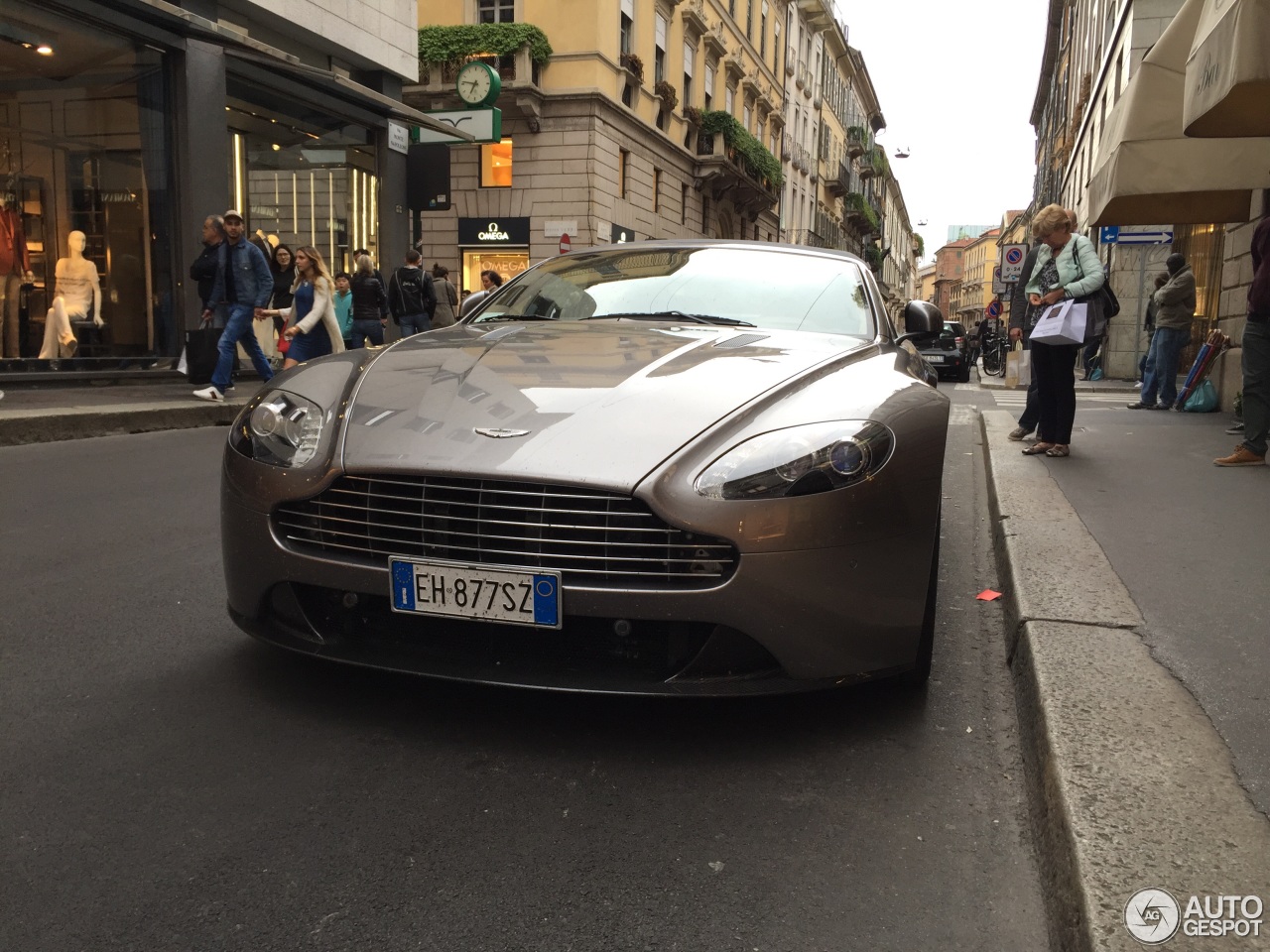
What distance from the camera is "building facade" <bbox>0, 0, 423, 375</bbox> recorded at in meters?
11.5

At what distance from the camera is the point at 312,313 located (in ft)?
33.6

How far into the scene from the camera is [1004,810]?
225 centimetres

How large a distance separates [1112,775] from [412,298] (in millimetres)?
11782

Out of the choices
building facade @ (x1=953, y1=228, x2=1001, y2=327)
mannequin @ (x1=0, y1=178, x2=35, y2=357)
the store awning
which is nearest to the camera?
mannequin @ (x1=0, y1=178, x2=35, y2=357)

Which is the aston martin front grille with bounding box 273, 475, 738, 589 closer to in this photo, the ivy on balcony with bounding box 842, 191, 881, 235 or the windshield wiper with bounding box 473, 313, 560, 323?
the windshield wiper with bounding box 473, 313, 560, 323

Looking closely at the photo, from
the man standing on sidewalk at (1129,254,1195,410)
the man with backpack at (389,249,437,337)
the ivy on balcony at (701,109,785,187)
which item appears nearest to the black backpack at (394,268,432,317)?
the man with backpack at (389,249,437,337)

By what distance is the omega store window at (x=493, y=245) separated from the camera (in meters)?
25.2

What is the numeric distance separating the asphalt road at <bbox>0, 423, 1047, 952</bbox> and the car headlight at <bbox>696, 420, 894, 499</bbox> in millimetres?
612

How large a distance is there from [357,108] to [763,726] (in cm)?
1622

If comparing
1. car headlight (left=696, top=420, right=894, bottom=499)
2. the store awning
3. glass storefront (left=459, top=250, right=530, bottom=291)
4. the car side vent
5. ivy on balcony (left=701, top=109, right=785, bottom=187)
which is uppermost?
ivy on balcony (left=701, top=109, right=785, bottom=187)

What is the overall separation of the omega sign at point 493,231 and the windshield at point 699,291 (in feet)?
69.5

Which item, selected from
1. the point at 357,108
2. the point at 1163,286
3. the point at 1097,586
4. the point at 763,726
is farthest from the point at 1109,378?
the point at 763,726

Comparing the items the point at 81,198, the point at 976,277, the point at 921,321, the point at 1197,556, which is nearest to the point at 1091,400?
the point at 1197,556

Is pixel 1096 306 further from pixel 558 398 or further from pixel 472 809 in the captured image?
pixel 472 809
